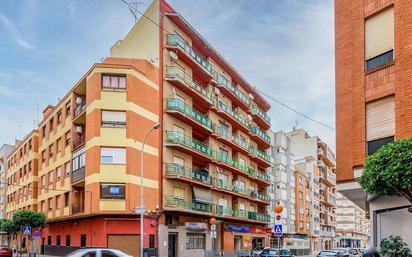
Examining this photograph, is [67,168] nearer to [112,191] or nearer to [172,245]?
[112,191]

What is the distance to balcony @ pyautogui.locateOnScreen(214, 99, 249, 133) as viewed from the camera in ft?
157

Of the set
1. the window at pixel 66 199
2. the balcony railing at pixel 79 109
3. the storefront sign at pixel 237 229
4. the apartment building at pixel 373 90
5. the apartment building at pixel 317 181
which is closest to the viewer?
the apartment building at pixel 373 90

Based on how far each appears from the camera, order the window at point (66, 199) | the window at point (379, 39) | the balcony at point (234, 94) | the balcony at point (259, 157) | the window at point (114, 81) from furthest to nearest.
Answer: the balcony at point (259, 157) < the balcony at point (234, 94) < the window at point (66, 199) < the window at point (114, 81) < the window at point (379, 39)

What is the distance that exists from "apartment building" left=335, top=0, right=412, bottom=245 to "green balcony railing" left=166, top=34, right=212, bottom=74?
73.8ft

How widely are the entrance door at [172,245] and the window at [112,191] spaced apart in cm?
632

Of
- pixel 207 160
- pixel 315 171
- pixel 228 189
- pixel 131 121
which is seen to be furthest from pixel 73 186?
pixel 315 171

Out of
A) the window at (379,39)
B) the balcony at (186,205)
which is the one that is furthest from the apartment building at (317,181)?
the window at (379,39)

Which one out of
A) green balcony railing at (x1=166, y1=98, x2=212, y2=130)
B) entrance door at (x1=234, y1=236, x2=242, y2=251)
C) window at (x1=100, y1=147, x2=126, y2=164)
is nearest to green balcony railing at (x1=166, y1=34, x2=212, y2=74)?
green balcony railing at (x1=166, y1=98, x2=212, y2=130)

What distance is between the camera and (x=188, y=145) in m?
40.8

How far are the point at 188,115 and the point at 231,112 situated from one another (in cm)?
1051

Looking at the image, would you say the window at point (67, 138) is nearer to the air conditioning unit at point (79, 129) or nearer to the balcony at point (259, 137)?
the air conditioning unit at point (79, 129)

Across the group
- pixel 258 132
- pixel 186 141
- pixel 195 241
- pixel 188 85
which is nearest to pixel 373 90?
pixel 186 141

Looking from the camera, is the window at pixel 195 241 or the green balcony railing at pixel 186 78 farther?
the window at pixel 195 241

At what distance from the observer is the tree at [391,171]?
11.6m
